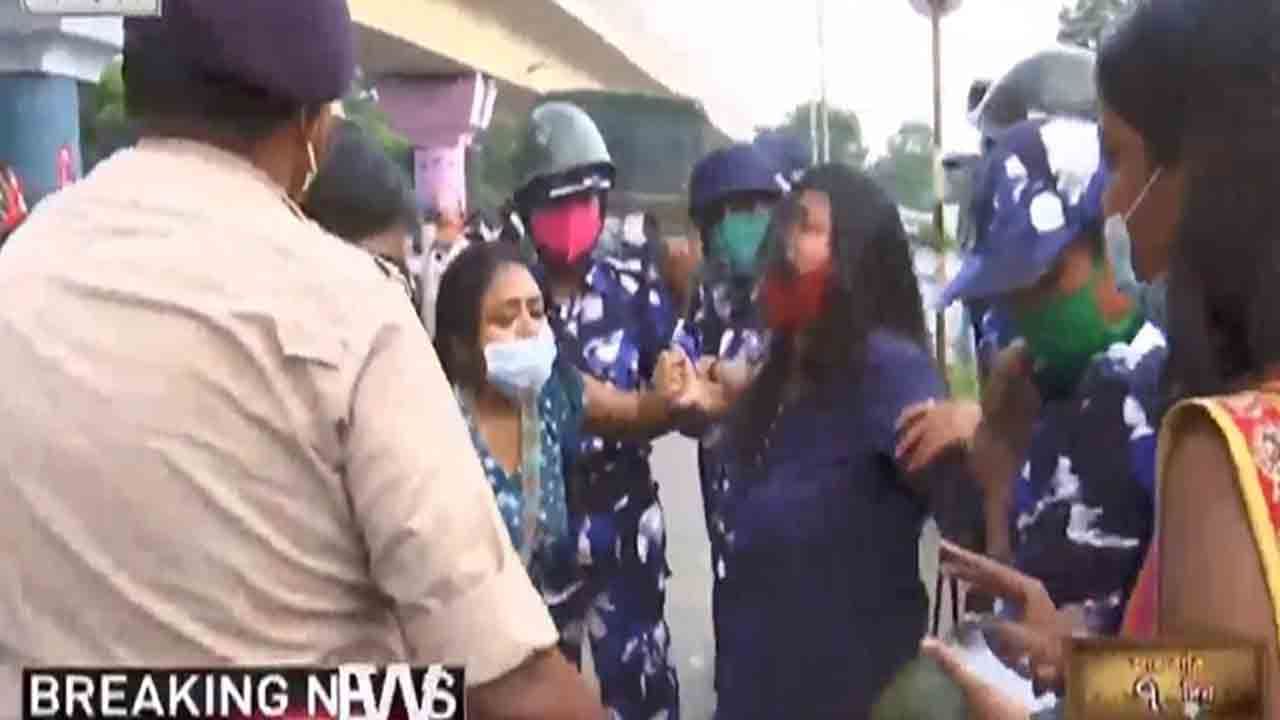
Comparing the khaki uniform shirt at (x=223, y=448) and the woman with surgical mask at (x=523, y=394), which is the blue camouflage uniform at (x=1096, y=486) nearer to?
the woman with surgical mask at (x=523, y=394)

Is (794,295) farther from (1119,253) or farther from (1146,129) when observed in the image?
(1146,129)

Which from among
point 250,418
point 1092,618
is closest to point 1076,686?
point 1092,618

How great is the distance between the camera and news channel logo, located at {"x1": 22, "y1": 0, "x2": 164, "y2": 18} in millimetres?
1093

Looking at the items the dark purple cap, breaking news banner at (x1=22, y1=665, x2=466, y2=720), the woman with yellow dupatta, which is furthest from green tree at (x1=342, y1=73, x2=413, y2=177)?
the woman with yellow dupatta

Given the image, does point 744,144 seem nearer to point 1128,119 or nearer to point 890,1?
point 890,1

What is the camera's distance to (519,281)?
152 centimetres

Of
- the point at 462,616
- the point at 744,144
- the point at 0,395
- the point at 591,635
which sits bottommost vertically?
the point at 591,635

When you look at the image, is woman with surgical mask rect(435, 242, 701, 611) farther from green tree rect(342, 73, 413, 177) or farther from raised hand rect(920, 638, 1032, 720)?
raised hand rect(920, 638, 1032, 720)

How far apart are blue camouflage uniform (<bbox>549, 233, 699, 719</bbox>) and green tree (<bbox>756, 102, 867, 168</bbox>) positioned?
152 millimetres

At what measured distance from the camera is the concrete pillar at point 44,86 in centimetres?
127

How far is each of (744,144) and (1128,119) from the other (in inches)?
17.9

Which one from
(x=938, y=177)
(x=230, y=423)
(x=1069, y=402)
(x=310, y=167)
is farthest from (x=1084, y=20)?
(x=230, y=423)

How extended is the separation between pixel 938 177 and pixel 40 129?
2.03 ft

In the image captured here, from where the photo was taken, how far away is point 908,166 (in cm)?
147
